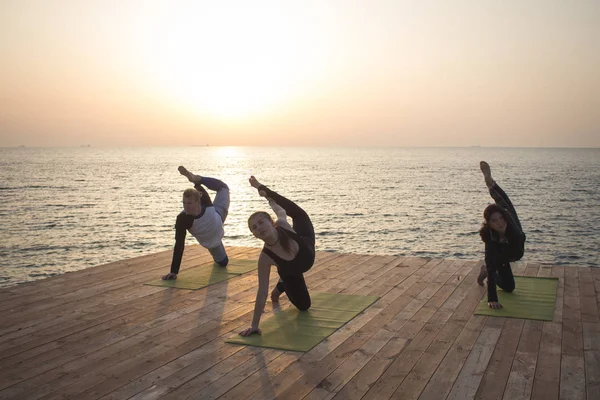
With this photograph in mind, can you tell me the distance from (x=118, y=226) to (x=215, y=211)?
18.0m

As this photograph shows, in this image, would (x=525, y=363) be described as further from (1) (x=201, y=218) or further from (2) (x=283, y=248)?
(1) (x=201, y=218)

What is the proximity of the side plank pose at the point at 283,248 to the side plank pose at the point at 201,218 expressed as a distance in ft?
6.21

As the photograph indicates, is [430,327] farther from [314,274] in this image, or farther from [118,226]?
[118,226]

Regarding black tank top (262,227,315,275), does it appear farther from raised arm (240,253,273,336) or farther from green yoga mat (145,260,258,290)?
green yoga mat (145,260,258,290)

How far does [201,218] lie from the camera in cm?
685

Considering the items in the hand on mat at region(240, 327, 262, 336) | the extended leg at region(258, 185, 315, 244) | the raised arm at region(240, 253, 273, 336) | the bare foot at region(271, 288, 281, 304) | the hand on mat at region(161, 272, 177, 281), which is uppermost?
the extended leg at region(258, 185, 315, 244)

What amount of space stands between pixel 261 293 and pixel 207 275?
2.61m

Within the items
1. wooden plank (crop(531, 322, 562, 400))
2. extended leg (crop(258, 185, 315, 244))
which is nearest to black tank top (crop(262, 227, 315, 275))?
extended leg (crop(258, 185, 315, 244))

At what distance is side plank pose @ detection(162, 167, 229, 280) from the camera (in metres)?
6.51

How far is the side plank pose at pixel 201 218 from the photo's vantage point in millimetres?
6508

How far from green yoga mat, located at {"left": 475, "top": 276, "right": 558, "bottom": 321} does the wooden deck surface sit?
0.11 metres

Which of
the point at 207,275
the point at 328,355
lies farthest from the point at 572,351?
the point at 207,275

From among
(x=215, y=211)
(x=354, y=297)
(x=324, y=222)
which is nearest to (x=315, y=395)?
(x=354, y=297)

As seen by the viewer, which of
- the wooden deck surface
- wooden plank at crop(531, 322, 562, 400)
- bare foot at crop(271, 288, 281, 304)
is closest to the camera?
wooden plank at crop(531, 322, 562, 400)
